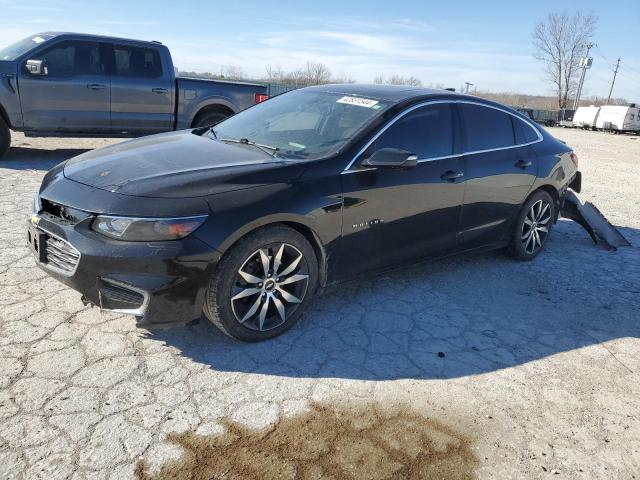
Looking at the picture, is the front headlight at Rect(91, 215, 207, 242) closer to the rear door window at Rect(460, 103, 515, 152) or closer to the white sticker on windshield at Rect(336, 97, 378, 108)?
the white sticker on windshield at Rect(336, 97, 378, 108)

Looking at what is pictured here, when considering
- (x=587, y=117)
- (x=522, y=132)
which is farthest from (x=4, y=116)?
(x=587, y=117)

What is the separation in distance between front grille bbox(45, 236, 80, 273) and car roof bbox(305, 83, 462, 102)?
8.46 feet

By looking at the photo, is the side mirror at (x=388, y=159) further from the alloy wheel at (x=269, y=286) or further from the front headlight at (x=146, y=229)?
the front headlight at (x=146, y=229)

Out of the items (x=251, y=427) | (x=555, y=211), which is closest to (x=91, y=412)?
(x=251, y=427)

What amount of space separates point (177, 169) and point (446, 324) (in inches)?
90.2

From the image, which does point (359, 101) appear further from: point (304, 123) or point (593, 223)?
point (593, 223)

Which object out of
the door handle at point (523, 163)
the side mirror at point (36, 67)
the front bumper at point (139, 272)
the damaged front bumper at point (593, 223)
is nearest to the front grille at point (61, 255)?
the front bumper at point (139, 272)

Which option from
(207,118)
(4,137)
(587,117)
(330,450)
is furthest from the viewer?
(587,117)

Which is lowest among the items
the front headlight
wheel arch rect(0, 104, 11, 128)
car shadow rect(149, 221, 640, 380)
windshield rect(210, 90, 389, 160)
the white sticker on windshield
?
car shadow rect(149, 221, 640, 380)

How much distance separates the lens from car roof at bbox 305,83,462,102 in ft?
14.4

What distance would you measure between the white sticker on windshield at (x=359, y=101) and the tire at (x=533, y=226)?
6.72 ft

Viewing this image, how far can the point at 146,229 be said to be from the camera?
3037 mm

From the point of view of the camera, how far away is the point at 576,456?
2.78 meters

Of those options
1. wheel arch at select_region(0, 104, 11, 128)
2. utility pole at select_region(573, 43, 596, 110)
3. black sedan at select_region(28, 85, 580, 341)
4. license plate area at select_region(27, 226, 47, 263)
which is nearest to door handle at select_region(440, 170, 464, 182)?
black sedan at select_region(28, 85, 580, 341)
